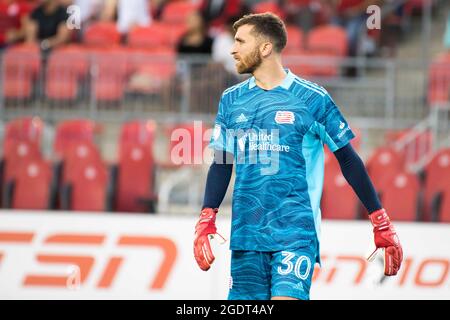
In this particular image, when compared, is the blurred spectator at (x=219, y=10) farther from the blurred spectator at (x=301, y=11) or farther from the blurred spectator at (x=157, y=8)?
the blurred spectator at (x=157, y=8)

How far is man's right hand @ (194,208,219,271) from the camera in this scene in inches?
232

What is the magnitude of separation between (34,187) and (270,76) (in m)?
6.19

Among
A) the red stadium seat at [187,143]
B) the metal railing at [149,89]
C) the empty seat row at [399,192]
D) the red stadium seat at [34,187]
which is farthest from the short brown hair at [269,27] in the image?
the metal railing at [149,89]

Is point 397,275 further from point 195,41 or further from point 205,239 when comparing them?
point 195,41

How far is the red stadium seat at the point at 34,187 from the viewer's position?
11641 mm

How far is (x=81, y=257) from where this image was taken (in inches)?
385

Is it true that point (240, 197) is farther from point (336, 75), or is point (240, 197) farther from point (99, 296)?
point (336, 75)

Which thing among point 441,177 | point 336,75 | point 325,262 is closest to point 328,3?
point 336,75

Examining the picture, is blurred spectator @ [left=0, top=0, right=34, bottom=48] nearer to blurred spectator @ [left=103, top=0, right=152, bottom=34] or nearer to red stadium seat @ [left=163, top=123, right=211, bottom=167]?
blurred spectator @ [left=103, top=0, right=152, bottom=34]

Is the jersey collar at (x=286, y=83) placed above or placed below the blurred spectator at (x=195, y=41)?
below

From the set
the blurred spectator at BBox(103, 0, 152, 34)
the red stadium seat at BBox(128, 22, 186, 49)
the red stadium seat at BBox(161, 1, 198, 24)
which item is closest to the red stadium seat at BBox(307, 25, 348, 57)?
the red stadium seat at BBox(128, 22, 186, 49)

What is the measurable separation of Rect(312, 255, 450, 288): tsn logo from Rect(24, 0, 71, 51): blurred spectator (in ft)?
20.0

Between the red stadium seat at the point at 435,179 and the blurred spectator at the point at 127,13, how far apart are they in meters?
4.87

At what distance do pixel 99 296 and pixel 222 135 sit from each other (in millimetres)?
4033
